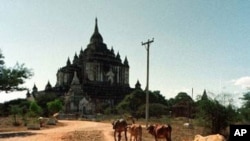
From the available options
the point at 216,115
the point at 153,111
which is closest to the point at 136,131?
the point at 216,115

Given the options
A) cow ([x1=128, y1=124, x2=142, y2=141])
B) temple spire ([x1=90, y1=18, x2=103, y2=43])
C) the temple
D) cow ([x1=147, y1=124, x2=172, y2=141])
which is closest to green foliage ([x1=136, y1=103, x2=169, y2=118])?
the temple

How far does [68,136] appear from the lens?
21562mm

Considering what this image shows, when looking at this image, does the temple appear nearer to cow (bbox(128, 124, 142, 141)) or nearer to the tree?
the tree

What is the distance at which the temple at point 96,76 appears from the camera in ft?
281

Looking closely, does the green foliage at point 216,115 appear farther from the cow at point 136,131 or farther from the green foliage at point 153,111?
the green foliage at point 153,111

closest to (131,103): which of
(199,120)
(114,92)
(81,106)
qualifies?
(81,106)

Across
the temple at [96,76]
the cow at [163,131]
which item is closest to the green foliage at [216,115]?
the cow at [163,131]

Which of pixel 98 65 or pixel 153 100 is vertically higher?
pixel 98 65

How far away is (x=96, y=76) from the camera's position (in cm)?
9169

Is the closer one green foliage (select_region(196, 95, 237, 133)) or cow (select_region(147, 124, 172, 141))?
cow (select_region(147, 124, 172, 141))

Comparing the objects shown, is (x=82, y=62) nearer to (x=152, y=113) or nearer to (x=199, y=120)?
(x=152, y=113)

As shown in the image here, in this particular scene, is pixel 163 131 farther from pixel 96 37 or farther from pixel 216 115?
pixel 96 37

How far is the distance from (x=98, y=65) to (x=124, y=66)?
9.81 metres

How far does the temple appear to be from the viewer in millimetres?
85775
